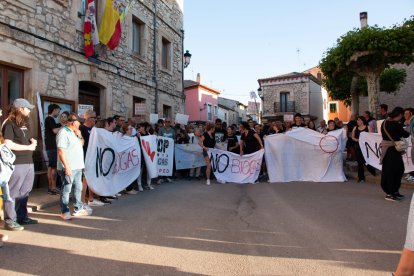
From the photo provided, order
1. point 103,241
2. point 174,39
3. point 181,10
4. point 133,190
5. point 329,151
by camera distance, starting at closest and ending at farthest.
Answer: point 103,241 < point 133,190 < point 329,151 < point 174,39 < point 181,10

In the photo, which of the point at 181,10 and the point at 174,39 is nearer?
the point at 174,39

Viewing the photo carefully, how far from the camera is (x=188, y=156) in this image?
11.9m

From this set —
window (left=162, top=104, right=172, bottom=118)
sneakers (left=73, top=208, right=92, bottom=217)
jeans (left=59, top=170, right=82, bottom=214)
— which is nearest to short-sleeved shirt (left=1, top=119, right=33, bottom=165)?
jeans (left=59, top=170, right=82, bottom=214)

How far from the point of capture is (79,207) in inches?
241

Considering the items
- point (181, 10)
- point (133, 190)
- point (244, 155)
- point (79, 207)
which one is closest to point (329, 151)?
point (244, 155)

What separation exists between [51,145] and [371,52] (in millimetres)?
12893

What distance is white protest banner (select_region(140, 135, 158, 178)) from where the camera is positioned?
962cm

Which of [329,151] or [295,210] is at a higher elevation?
[329,151]

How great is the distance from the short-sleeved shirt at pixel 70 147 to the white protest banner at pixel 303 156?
6336 millimetres

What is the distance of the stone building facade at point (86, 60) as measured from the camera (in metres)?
8.70

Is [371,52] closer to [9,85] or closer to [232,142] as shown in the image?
[232,142]

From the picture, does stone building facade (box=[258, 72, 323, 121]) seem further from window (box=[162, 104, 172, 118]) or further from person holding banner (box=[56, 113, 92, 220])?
person holding banner (box=[56, 113, 92, 220])

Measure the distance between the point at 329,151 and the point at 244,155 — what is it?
2.56 m

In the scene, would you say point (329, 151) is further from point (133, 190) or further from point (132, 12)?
point (132, 12)
